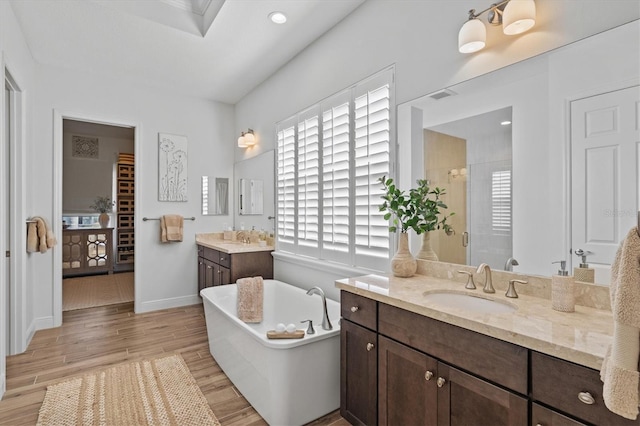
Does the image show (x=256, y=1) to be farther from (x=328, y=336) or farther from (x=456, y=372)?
(x=456, y=372)

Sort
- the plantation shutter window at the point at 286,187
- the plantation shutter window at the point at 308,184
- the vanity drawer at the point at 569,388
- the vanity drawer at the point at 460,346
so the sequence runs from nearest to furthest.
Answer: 1. the vanity drawer at the point at 569,388
2. the vanity drawer at the point at 460,346
3. the plantation shutter window at the point at 308,184
4. the plantation shutter window at the point at 286,187

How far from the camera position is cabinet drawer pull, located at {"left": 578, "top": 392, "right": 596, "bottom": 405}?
0.90 m

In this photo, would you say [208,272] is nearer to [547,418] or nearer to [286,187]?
[286,187]

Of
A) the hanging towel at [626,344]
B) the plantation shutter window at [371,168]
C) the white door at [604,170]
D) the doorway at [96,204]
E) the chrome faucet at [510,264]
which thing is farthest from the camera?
the doorway at [96,204]

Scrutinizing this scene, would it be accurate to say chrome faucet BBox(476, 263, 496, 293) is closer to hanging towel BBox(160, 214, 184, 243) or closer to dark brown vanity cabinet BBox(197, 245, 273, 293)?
dark brown vanity cabinet BBox(197, 245, 273, 293)

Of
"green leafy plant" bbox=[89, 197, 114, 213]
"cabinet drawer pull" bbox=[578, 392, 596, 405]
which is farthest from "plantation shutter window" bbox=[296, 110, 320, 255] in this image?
"green leafy plant" bbox=[89, 197, 114, 213]

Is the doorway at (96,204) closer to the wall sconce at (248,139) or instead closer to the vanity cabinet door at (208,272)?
the vanity cabinet door at (208,272)

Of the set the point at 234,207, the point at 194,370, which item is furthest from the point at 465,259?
the point at 234,207

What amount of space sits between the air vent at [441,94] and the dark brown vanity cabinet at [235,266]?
2.42m

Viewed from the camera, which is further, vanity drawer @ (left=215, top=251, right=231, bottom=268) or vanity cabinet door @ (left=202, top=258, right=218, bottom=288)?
vanity cabinet door @ (left=202, top=258, right=218, bottom=288)

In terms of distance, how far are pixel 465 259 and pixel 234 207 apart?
3.60 m

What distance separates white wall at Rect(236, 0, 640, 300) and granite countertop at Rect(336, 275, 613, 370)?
0.57 metres

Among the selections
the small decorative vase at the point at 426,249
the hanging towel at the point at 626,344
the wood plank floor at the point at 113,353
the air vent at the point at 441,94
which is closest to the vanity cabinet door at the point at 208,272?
the wood plank floor at the point at 113,353

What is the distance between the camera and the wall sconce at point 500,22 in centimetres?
148
